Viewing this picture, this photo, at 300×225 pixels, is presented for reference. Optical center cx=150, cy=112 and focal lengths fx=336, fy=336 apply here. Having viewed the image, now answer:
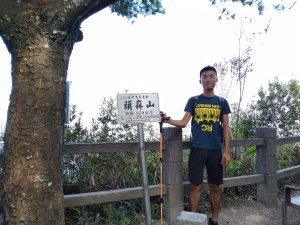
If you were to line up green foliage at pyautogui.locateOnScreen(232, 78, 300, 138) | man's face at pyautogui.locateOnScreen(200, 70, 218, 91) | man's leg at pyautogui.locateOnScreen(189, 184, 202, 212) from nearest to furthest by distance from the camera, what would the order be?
1. man's face at pyautogui.locateOnScreen(200, 70, 218, 91)
2. man's leg at pyautogui.locateOnScreen(189, 184, 202, 212)
3. green foliage at pyautogui.locateOnScreen(232, 78, 300, 138)

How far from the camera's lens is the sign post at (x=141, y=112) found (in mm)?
3686

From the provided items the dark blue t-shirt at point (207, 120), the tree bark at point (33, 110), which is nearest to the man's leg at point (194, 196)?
the dark blue t-shirt at point (207, 120)

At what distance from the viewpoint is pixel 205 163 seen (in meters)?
4.41

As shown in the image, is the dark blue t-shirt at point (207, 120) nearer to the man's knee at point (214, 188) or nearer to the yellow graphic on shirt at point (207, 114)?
the yellow graphic on shirt at point (207, 114)

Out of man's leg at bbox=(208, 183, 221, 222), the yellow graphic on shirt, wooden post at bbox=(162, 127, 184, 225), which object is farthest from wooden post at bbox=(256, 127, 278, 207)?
wooden post at bbox=(162, 127, 184, 225)

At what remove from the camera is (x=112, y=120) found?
567 cm

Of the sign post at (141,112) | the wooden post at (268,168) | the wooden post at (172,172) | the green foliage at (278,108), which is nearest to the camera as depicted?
the sign post at (141,112)

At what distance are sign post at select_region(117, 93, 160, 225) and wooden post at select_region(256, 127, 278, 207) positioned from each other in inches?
104

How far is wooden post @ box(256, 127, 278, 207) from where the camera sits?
5574mm

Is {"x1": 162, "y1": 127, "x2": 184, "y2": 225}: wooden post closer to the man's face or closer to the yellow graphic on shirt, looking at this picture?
the yellow graphic on shirt

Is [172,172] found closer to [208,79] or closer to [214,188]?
[214,188]

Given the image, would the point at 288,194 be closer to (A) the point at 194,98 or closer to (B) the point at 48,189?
(A) the point at 194,98

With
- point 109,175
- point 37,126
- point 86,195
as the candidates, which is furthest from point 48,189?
point 109,175

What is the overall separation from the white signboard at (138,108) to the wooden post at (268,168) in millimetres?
2631
